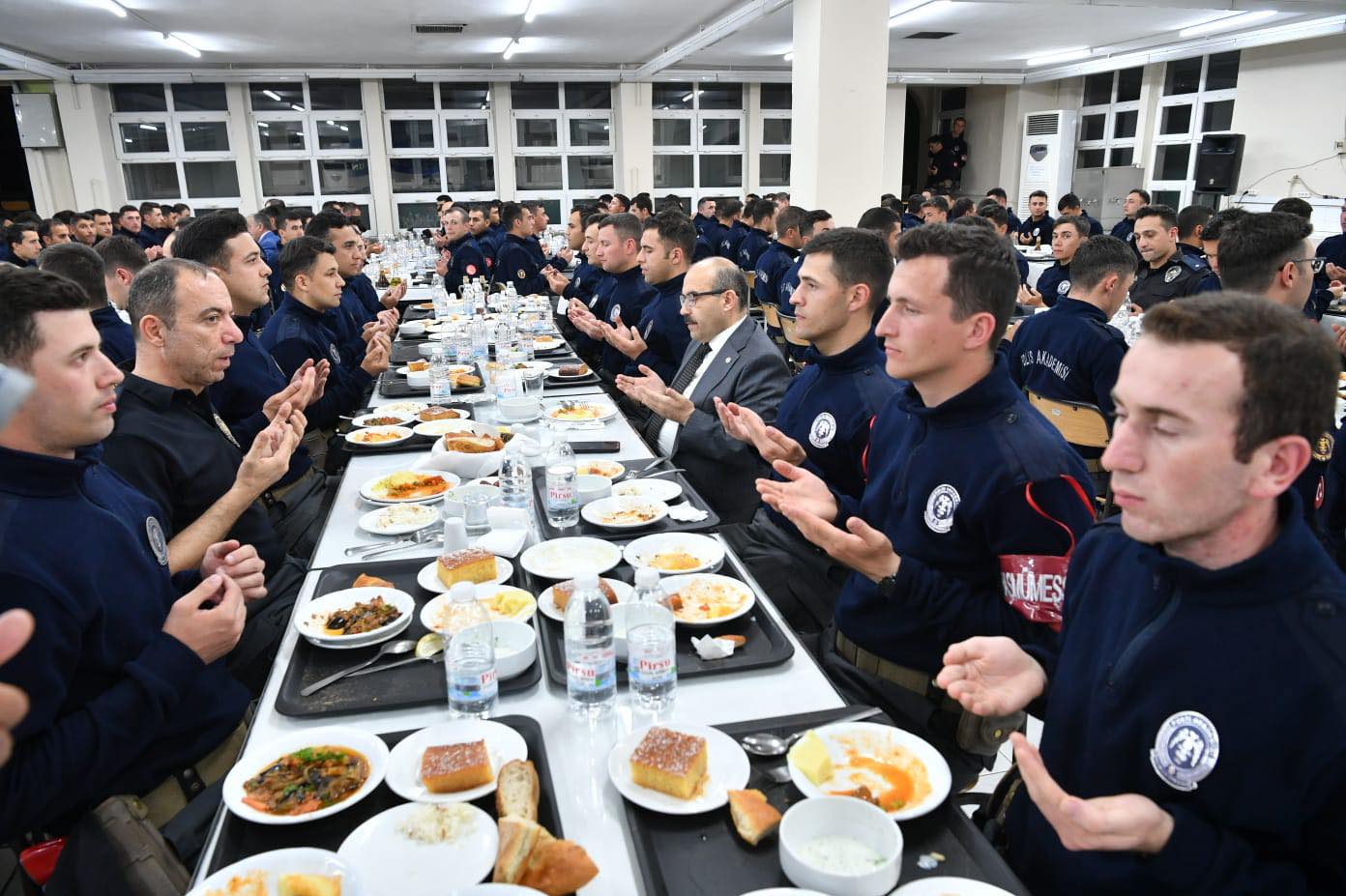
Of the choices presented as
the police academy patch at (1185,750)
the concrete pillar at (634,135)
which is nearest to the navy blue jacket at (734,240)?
the concrete pillar at (634,135)

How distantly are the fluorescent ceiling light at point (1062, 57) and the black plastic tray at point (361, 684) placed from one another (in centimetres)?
1480

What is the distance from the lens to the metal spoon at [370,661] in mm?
1597

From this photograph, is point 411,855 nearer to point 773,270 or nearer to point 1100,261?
point 1100,261

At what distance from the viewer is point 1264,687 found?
115 cm

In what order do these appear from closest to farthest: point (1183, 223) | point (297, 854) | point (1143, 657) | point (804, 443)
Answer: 1. point (297, 854)
2. point (1143, 657)
3. point (804, 443)
4. point (1183, 223)

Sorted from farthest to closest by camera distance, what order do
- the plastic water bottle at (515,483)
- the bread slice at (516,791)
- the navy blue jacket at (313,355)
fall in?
the navy blue jacket at (313,355) < the plastic water bottle at (515,483) < the bread slice at (516,791)

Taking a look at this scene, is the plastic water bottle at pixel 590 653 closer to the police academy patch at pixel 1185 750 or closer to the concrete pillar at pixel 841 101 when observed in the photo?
the police academy patch at pixel 1185 750

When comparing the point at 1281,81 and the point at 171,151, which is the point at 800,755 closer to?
the point at 1281,81

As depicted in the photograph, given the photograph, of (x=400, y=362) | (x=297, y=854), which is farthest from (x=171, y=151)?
(x=297, y=854)

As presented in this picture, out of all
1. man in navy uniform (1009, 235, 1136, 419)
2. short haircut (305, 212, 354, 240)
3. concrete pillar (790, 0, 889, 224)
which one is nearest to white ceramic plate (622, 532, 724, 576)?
man in navy uniform (1009, 235, 1136, 419)

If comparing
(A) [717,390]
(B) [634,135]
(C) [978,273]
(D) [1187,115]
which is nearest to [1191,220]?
(A) [717,390]

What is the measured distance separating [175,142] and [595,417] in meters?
13.7

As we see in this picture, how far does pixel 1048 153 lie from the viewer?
1545cm

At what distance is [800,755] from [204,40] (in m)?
12.7
